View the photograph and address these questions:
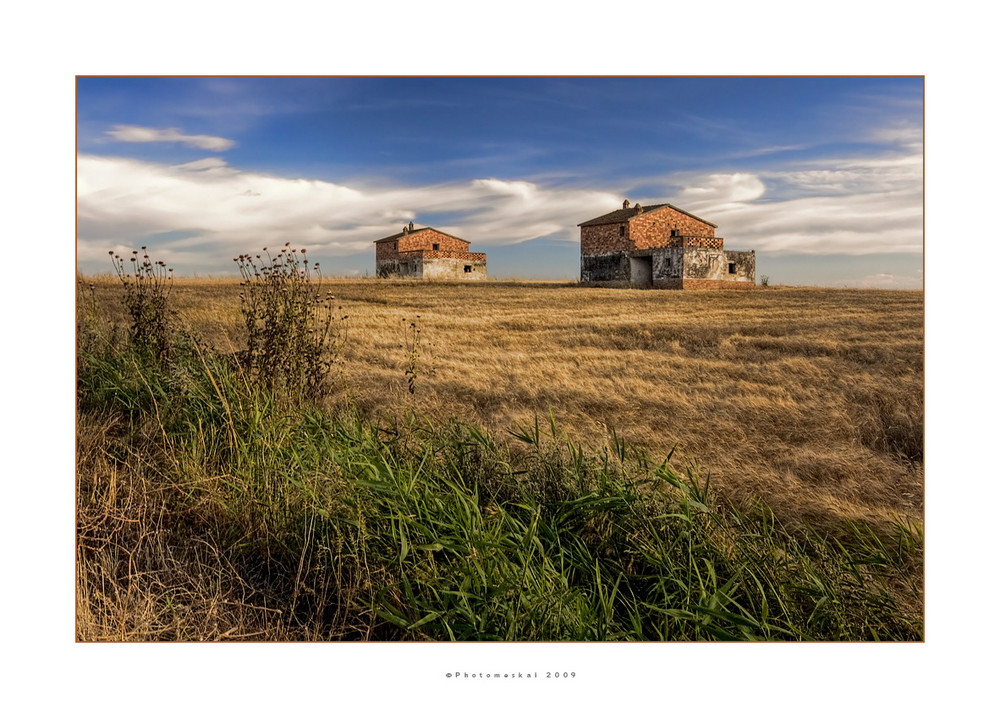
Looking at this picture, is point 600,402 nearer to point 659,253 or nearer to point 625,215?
point 625,215

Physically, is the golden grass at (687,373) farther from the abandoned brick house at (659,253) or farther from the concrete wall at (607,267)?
the abandoned brick house at (659,253)

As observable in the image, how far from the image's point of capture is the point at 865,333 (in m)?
3.58

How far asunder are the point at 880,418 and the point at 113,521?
3917 millimetres

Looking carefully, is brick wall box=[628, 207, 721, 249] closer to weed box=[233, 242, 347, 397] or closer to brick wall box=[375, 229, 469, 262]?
brick wall box=[375, 229, 469, 262]

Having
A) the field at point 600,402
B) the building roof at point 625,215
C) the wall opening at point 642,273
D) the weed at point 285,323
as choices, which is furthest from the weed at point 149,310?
the wall opening at point 642,273

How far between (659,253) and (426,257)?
244 cm

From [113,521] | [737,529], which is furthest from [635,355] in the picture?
[113,521]

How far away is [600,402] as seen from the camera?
12.1 ft

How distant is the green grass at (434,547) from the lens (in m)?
2.44

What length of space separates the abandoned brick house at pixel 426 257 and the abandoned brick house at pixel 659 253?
2.38ft

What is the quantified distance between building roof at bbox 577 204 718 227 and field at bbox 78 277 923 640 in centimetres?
63

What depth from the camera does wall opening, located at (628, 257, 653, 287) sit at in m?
5.74

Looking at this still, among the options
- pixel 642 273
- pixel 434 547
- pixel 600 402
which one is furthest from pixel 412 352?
pixel 642 273

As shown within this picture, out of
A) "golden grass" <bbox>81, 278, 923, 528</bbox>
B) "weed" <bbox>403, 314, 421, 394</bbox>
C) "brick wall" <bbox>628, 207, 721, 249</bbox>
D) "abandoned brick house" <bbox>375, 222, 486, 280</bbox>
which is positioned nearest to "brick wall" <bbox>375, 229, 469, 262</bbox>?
"abandoned brick house" <bbox>375, 222, 486, 280</bbox>
